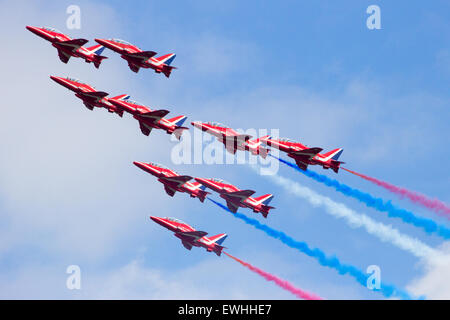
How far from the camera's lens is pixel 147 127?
562ft

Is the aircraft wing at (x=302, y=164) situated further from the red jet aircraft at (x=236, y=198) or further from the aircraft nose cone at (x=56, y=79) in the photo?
the aircraft nose cone at (x=56, y=79)

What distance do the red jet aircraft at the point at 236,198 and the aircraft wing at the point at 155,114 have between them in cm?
1486

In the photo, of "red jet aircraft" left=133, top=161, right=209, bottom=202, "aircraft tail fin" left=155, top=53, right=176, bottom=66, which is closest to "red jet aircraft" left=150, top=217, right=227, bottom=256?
"red jet aircraft" left=133, top=161, right=209, bottom=202

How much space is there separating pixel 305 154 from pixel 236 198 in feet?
54.0

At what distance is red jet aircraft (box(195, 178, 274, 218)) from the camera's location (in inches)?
6806

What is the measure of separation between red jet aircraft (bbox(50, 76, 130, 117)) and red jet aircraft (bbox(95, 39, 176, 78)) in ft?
22.2

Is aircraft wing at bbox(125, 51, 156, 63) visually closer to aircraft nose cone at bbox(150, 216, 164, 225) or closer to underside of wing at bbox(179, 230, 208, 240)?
aircraft nose cone at bbox(150, 216, 164, 225)

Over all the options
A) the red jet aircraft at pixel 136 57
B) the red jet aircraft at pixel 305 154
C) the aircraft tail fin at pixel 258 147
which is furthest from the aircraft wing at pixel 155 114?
the red jet aircraft at pixel 305 154

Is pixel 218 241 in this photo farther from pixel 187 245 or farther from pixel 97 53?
pixel 97 53

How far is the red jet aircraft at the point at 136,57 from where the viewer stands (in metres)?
171
